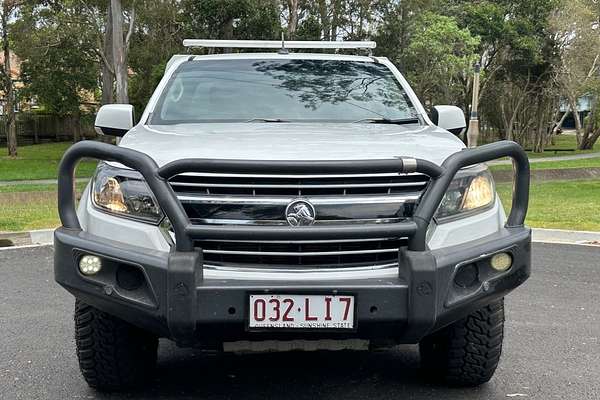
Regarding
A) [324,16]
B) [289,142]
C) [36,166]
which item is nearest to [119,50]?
[36,166]

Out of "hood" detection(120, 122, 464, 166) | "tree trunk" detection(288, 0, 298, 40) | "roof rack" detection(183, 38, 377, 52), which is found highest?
"tree trunk" detection(288, 0, 298, 40)

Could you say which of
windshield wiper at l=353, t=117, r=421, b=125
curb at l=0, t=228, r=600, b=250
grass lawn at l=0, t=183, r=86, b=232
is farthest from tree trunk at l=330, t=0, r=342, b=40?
windshield wiper at l=353, t=117, r=421, b=125

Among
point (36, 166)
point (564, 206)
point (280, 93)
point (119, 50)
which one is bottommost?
point (36, 166)

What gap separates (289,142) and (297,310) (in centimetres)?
79

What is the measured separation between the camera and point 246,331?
8.77 ft

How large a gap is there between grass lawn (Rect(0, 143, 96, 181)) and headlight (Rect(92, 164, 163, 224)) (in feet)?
35.8

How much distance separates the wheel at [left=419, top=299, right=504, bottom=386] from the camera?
3254 mm

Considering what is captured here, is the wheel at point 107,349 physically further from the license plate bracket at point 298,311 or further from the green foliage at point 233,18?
the green foliage at point 233,18

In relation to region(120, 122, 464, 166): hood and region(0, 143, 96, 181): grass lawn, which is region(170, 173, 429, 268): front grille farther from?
region(0, 143, 96, 181): grass lawn

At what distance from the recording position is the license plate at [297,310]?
263cm

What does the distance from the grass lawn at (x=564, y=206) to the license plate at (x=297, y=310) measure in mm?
7337

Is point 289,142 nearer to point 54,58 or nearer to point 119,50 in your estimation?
point 119,50

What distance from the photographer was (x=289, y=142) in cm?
304

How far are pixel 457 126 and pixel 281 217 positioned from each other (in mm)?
1888
